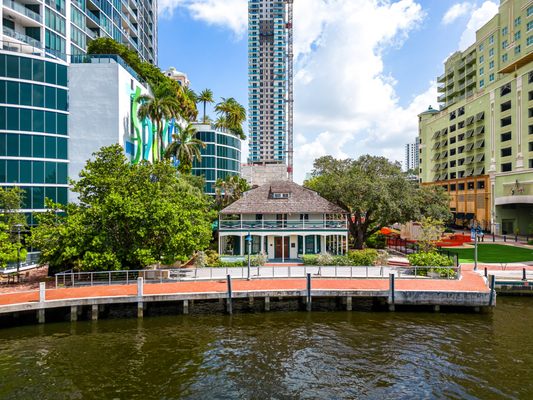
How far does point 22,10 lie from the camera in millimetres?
44750

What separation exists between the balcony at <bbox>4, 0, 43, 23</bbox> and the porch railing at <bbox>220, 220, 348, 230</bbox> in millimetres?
36291

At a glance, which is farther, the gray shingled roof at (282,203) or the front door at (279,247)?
the front door at (279,247)

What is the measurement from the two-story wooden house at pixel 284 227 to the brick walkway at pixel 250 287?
1047 cm

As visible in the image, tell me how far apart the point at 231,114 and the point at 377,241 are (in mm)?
→ 48992

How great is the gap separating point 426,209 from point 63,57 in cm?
4629

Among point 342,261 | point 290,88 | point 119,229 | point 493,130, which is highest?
point 290,88

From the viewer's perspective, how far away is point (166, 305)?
83.3ft

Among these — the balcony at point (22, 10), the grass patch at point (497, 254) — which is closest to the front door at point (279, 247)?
the grass patch at point (497, 254)

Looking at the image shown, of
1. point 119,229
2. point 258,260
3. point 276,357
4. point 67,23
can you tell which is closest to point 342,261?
point 258,260

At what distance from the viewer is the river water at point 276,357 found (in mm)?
14875

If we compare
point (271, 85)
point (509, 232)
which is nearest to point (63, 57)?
point (509, 232)

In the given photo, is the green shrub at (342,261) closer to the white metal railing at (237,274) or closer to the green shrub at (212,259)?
the white metal railing at (237,274)

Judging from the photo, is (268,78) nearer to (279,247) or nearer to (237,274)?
(279,247)

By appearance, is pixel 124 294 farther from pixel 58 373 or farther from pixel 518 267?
pixel 518 267
